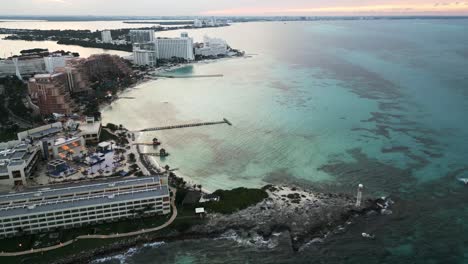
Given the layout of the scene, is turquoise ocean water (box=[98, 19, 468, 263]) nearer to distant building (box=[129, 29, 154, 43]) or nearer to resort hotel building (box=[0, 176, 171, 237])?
resort hotel building (box=[0, 176, 171, 237])

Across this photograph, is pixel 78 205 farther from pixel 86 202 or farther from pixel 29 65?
pixel 29 65

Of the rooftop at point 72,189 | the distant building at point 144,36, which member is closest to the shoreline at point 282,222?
the rooftop at point 72,189

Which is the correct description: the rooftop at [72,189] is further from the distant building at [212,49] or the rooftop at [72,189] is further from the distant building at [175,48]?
the distant building at [212,49]

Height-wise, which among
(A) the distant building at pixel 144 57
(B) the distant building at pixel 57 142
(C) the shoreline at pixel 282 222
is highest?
(A) the distant building at pixel 144 57

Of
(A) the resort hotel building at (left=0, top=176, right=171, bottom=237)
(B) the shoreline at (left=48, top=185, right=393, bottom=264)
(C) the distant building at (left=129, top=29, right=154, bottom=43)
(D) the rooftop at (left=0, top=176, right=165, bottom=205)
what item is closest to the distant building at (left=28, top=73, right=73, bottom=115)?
(D) the rooftop at (left=0, top=176, right=165, bottom=205)

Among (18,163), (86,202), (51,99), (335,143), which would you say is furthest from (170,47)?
(86,202)

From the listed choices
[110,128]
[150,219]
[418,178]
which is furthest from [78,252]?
[418,178]
